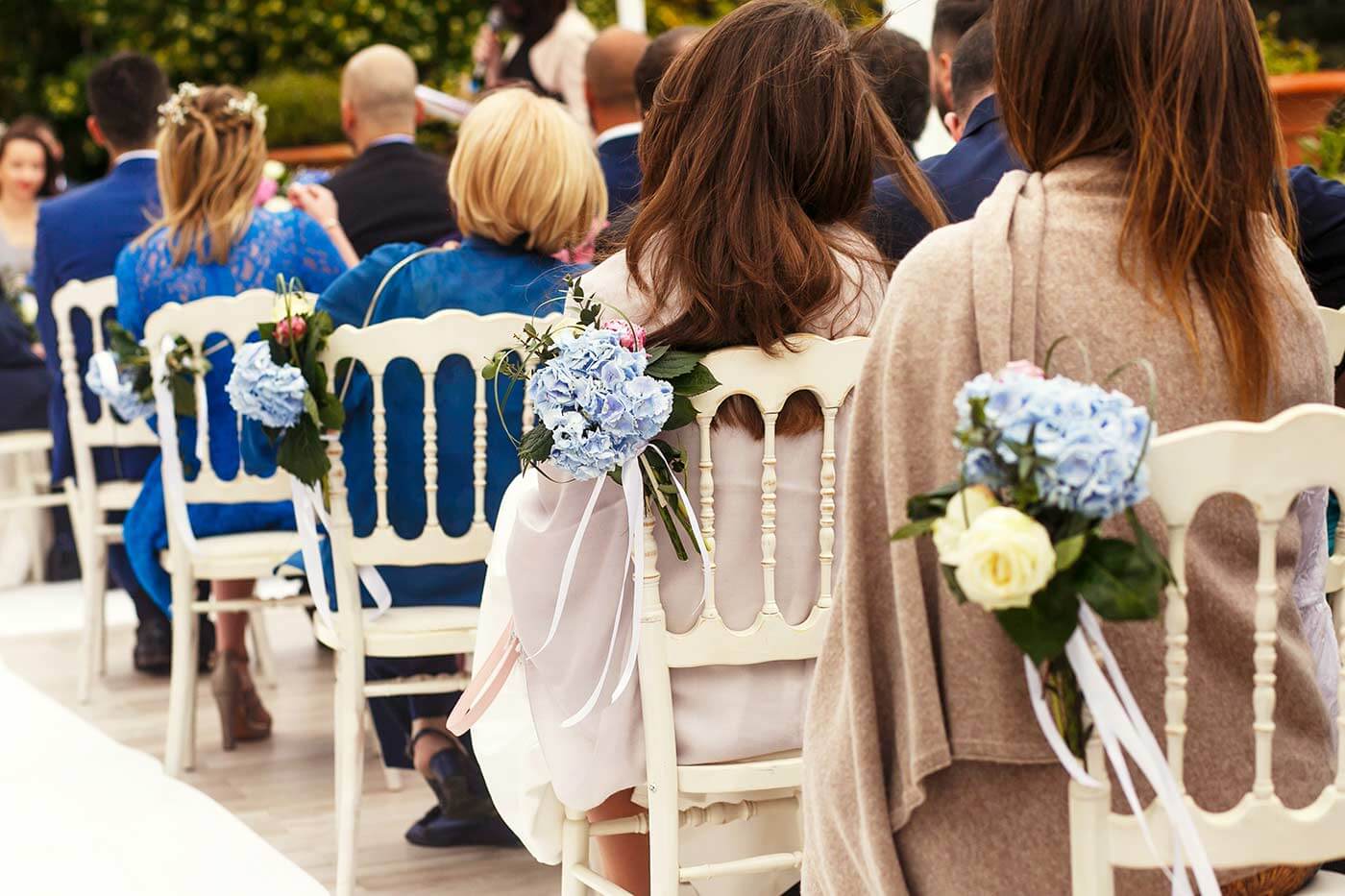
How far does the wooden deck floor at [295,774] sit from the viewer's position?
3262 mm

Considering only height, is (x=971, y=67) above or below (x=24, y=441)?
above

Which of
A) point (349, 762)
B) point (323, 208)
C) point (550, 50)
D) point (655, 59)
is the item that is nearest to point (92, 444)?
point (323, 208)

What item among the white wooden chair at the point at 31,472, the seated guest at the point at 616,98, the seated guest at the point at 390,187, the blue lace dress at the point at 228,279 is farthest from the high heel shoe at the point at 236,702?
the white wooden chair at the point at 31,472

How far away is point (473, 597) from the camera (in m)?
3.19

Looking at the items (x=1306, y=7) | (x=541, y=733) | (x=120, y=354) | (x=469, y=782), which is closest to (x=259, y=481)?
(x=120, y=354)

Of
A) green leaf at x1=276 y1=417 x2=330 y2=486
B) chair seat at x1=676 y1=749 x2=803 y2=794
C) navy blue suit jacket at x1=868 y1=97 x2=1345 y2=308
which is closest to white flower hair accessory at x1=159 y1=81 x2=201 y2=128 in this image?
green leaf at x1=276 y1=417 x2=330 y2=486

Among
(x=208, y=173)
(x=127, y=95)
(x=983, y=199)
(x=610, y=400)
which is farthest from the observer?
(x=127, y=95)

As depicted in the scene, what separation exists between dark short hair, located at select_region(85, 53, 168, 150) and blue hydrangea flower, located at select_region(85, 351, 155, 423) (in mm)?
1447

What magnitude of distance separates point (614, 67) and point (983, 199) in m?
2.45

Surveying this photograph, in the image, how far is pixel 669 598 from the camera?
215cm

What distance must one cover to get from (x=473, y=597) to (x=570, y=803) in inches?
41.3

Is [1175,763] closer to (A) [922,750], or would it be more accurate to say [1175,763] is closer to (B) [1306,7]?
(A) [922,750]

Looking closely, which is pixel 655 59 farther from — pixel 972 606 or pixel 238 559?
pixel 972 606

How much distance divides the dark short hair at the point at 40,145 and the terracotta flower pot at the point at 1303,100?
5.20 meters
